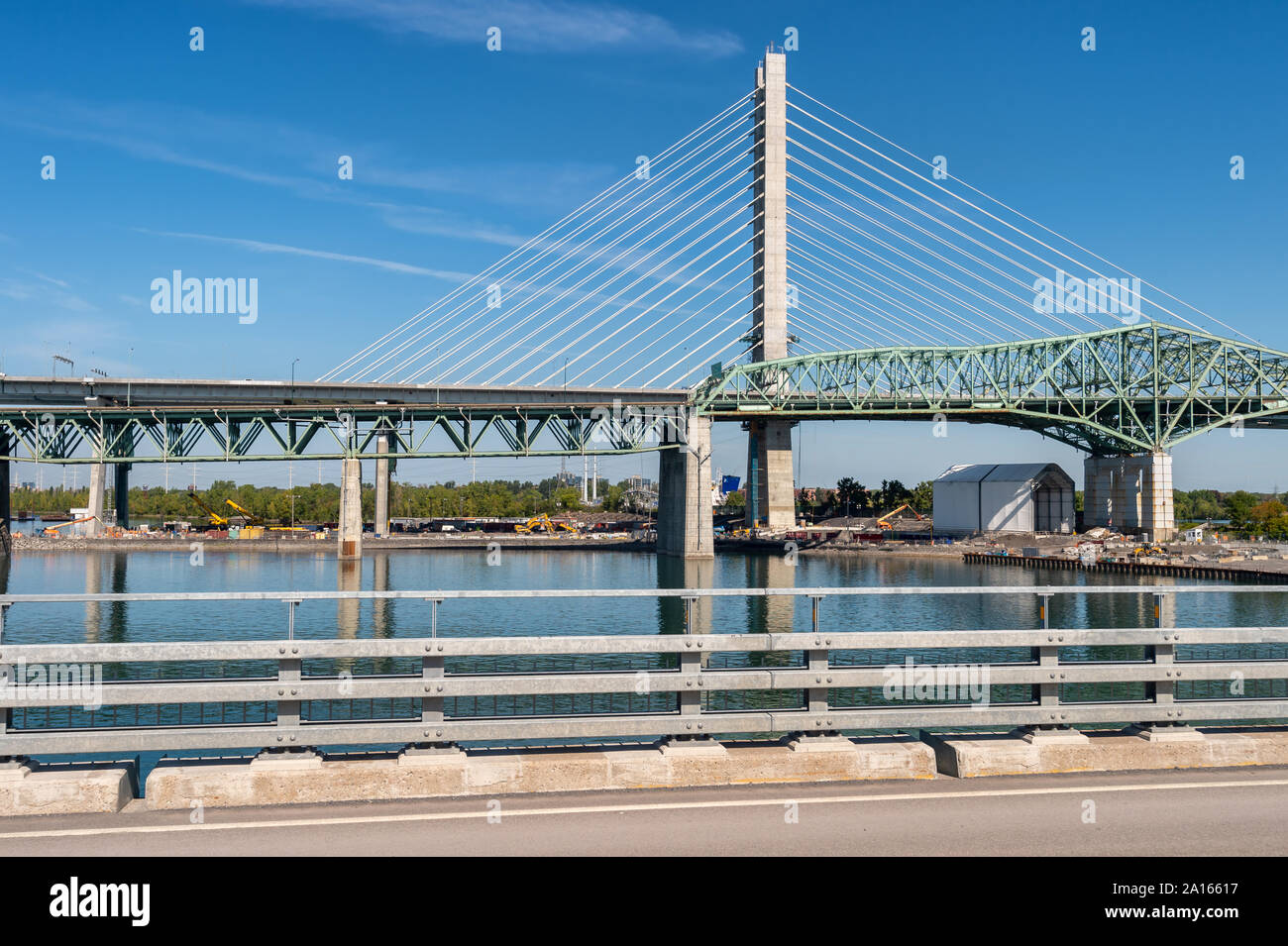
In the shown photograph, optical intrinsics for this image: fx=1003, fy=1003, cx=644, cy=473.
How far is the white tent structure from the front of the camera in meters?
127

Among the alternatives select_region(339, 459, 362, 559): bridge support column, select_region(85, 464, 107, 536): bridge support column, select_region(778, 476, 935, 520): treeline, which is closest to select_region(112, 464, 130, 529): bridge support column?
select_region(85, 464, 107, 536): bridge support column

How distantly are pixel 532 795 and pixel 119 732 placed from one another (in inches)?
126

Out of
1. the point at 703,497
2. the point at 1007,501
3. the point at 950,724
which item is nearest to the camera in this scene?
the point at 950,724


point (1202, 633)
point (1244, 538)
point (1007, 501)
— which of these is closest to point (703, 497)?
point (1007, 501)

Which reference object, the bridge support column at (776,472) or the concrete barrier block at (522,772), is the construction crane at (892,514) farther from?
the concrete barrier block at (522,772)

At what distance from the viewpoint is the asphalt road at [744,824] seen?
6691mm

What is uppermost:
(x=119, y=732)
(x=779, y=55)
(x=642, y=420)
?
(x=779, y=55)

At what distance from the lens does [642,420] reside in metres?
110

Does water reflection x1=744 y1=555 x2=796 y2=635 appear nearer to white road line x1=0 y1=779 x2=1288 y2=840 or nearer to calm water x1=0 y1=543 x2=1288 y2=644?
calm water x1=0 y1=543 x2=1288 y2=644

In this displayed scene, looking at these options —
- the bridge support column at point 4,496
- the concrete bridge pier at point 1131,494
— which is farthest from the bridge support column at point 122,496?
the concrete bridge pier at point 1131,494

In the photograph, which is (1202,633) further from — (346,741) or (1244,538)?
(1244,538)

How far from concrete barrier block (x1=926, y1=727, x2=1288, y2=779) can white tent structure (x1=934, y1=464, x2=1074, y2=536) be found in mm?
124716

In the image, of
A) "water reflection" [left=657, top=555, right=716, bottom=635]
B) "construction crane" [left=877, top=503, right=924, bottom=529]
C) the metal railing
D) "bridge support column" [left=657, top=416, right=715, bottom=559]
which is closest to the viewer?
the metal railing

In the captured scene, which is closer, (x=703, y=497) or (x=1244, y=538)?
(x=703, y=497)
